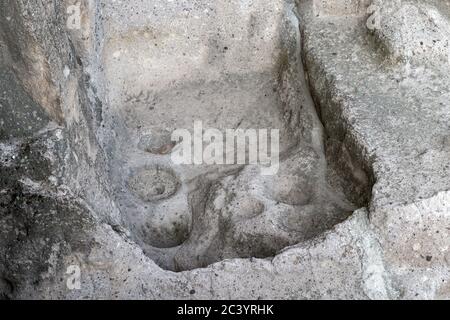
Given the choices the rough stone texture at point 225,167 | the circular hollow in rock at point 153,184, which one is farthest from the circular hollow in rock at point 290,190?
the circular hollow in rock at point 153,184

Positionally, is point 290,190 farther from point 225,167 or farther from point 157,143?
point 157,143

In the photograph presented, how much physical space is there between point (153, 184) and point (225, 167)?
20 cm

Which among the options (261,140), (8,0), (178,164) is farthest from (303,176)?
(8,0)

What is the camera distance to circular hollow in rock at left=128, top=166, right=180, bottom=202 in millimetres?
1871

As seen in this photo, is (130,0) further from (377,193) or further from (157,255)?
(377,193)

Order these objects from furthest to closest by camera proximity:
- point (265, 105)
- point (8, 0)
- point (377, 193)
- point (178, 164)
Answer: point (265, 105) < point (178, 164) < point (377, 193) < point (8, 0)

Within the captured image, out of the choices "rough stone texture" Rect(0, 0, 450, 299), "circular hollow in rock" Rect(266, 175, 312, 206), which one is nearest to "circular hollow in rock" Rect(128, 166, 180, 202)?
"rough stone texture" Rect(0, 0, 450, 299)

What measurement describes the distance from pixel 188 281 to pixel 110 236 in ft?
0.62

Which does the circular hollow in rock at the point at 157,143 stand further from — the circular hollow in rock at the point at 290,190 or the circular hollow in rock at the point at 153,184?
the circular hollow in rock at the point at 290,190

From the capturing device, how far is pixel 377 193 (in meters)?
1.49

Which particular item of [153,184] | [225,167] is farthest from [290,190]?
[153,184]

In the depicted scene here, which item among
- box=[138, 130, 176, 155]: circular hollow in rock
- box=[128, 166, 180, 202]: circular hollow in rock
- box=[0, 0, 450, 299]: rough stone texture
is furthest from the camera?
box=[138, 130, 176, 155]: circular hollow in rock

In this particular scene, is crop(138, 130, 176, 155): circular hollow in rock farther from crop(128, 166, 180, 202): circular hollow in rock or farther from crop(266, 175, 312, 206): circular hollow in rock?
crop(266, 175, 312, 206): circular hollow in rock

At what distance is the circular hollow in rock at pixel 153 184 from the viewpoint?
6.14 ft
